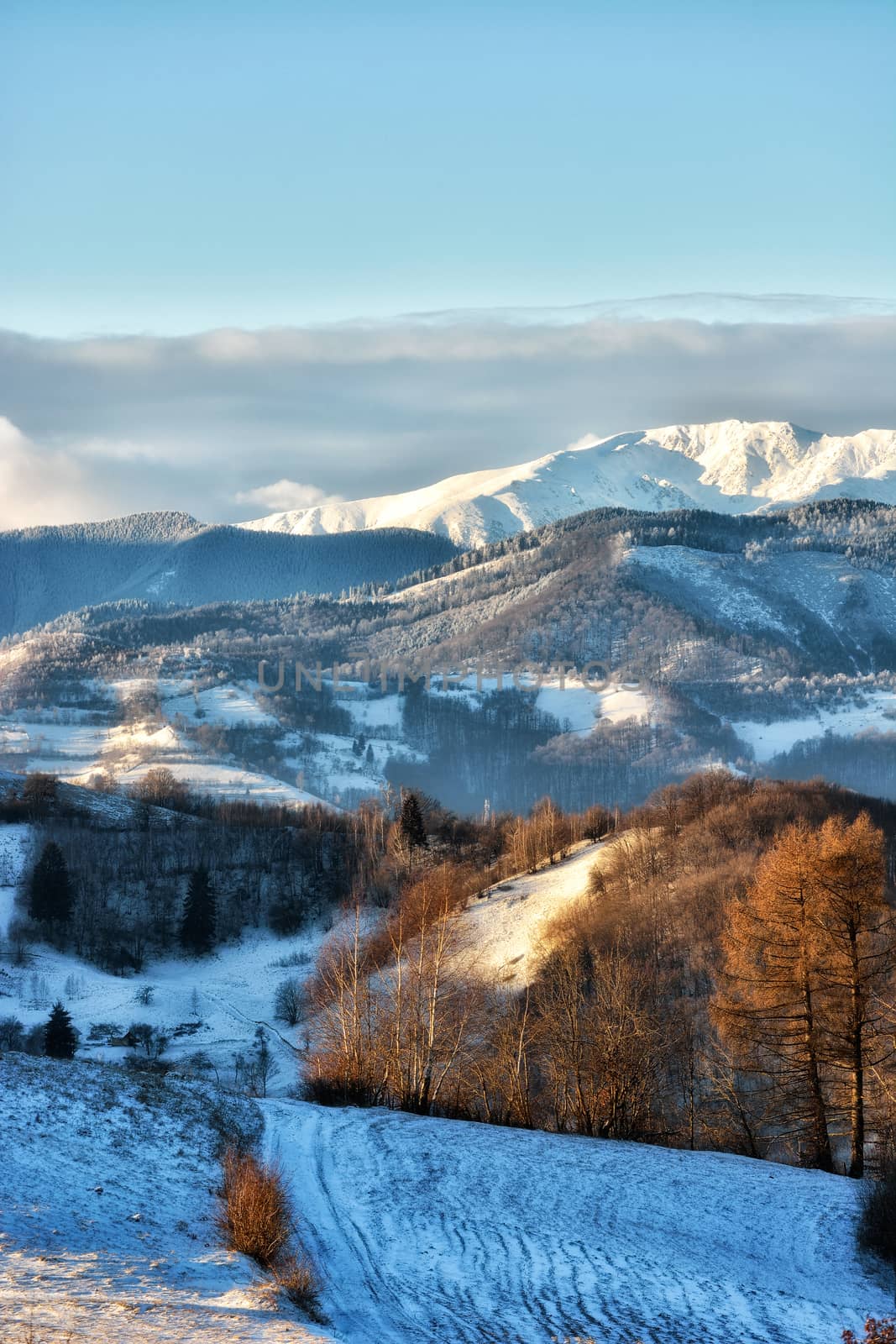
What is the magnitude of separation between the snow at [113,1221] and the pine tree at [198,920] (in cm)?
9053

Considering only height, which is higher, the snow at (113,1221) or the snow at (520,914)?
the snow at (113,1221)

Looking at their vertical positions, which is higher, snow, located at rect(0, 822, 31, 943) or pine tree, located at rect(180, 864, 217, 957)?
snow, located at rect(0, 822, 31, 943)

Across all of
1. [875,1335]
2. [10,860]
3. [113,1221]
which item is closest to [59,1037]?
[113,1221]

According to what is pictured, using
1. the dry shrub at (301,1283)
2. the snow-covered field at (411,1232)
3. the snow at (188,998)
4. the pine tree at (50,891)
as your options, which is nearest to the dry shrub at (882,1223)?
the snow-covered field at (411,1232)

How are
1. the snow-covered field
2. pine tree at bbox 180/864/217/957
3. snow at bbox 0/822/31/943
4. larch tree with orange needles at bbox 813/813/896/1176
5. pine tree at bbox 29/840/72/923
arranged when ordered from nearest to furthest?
the snow-covered field → larch tree with orange needles at bbox 813/813/896/1176 → pine tree at bbox 29/840/72/923 → snow at bbox 0/822/31/943 → pine tree at bbox 180/864/217/957

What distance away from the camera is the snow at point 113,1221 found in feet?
65.8

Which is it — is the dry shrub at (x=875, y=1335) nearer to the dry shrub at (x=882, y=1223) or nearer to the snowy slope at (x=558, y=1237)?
the snowy slope at (x=558, y=1237)

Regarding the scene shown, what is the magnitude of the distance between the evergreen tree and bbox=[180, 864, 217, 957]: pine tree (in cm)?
2631

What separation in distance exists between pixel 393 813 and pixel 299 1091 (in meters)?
144

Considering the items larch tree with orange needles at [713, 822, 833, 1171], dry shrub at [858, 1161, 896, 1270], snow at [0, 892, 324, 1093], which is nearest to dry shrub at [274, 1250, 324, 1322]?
dry shrub at [858, 1161, 896, 1270]

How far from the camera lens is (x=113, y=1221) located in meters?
25.6

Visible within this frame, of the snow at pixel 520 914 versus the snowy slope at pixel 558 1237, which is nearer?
the snowy slope at pixel 558 1237

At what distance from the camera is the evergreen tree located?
143 meters

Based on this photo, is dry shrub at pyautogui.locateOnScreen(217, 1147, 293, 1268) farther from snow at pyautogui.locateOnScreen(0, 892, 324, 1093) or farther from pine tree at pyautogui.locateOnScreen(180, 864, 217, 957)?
pine tree at pyautogui.locateOnScreen(180, 864, 217, 957)
